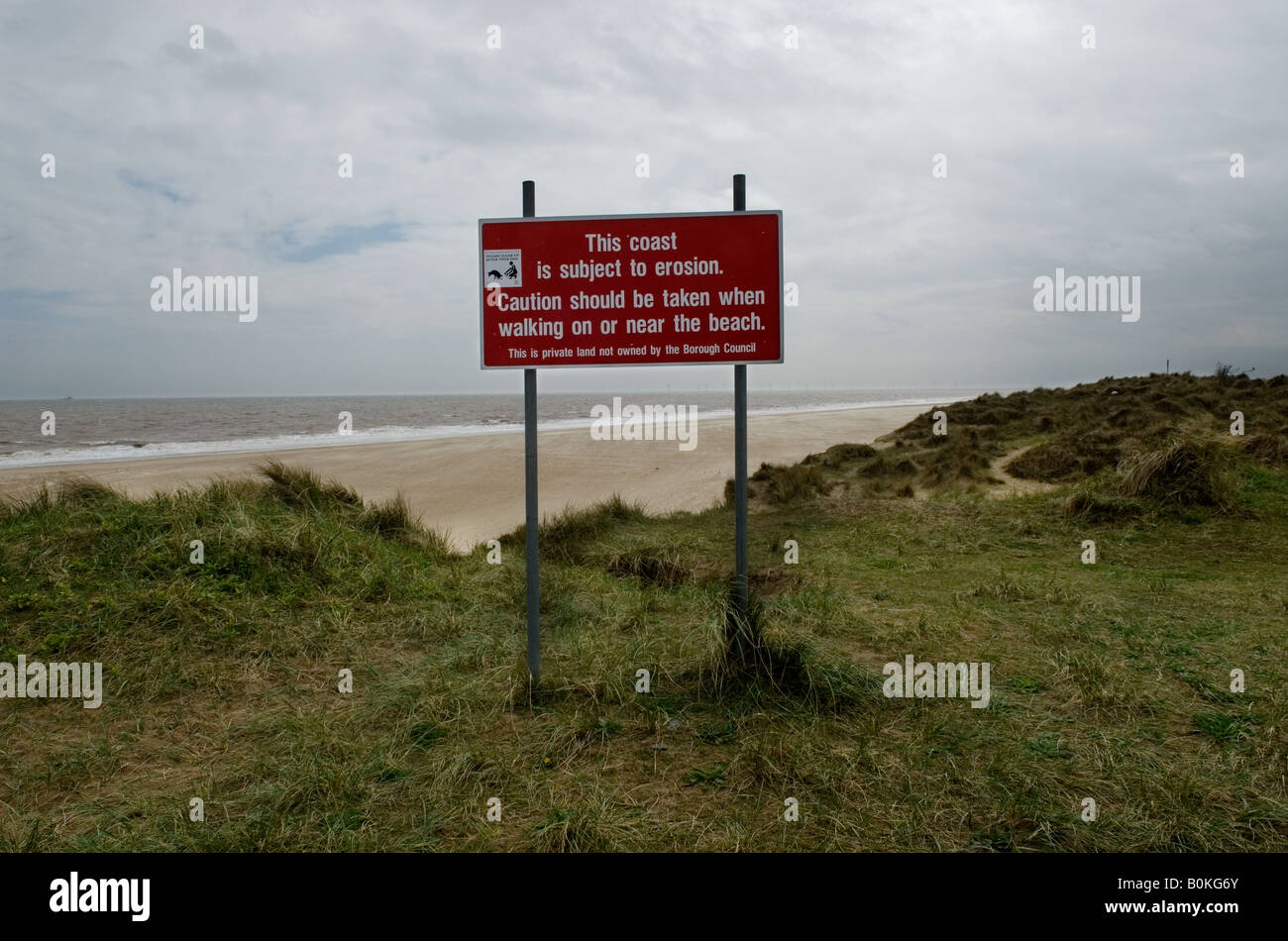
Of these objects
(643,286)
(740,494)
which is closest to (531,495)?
(740,494)

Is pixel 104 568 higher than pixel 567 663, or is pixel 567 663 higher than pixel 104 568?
pixel 104 568

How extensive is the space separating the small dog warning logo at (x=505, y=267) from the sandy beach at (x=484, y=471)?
21.0ft

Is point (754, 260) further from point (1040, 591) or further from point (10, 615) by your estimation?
point (10, 615)

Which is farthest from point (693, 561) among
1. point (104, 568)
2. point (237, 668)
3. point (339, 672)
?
point (104, 568)

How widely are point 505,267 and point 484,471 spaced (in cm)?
1560

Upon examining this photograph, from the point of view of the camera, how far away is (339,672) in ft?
17.1

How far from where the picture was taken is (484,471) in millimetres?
19766

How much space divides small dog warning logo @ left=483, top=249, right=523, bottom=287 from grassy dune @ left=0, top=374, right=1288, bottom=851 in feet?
8.06

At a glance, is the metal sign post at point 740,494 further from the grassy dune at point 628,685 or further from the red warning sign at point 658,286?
the grassy dune at point 628,685

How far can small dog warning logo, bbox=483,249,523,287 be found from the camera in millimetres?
4586

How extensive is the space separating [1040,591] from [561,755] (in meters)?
4.98

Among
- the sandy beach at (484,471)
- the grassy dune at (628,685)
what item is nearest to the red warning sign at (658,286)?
the grassy dune at (628,685)

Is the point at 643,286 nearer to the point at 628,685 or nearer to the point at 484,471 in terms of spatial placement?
the point at 628,685

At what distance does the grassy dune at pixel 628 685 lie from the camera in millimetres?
3252
